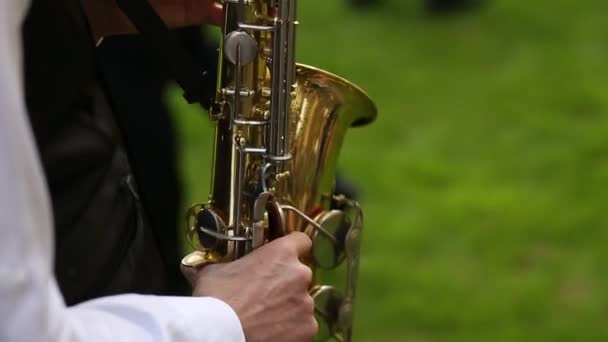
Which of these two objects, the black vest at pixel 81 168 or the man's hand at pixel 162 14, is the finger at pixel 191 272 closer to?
the black vest at pixel 81 168

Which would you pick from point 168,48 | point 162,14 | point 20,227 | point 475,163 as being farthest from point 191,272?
point 475,163

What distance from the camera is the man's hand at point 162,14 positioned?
1480 millimetres

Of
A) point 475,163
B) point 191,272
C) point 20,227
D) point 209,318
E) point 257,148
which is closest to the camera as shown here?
point 20,227

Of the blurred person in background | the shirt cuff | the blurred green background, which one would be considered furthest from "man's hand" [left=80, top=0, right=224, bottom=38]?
the blurred green background

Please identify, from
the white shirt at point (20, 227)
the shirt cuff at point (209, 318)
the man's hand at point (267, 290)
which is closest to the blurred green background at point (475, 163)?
the man's hand at point (267, 290)

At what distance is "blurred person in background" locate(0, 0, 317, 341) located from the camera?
3.04ft

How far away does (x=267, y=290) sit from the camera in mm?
1264

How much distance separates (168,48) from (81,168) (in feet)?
0.54

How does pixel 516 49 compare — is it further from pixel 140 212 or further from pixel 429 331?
pixel 140 212

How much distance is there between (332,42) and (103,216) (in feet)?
11.7

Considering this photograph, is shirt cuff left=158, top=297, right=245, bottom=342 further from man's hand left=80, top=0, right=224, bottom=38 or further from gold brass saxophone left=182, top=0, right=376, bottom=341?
man's hand left=80, top=0, right=224, bottom=38

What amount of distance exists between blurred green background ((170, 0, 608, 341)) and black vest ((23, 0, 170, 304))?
5.22ft

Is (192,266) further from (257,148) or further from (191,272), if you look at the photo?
(257,148)

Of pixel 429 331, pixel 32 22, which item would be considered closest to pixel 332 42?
pixel 429 331
